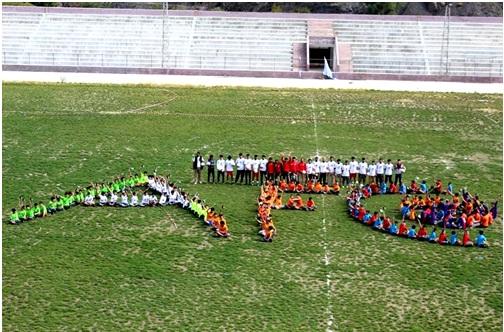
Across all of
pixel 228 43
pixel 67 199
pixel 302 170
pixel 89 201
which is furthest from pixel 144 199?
pixel 228 43

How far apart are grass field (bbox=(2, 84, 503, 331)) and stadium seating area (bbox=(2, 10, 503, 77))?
11730mm

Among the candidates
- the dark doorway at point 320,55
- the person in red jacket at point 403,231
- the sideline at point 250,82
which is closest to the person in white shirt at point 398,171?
the person in red jacket at point 403,231

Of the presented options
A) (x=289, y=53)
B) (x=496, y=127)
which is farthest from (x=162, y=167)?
(x=289, y=53)

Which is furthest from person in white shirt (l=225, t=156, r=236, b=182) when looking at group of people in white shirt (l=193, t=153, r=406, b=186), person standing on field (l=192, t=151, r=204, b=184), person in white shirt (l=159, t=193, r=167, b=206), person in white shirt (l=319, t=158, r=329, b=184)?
person in white shirt (l=159, t=193, r=167, b=206)

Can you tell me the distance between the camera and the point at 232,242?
2473 centimetres

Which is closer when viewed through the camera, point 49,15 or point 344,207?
point 344,207

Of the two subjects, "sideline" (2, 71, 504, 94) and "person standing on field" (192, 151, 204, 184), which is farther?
"sideline" (2, 71, 504, 94)

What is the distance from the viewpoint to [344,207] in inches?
1111

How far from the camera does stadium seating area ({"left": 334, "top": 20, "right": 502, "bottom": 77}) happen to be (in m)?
52.6

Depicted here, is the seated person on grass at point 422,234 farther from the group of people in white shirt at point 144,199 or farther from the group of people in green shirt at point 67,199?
the group of people in green shirt at point 67,199

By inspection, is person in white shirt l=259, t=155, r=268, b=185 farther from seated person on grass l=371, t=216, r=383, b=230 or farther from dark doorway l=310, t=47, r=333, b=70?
dark doorway l=310, t=47, r=333, b=70

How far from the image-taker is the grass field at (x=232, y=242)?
66.3 feet

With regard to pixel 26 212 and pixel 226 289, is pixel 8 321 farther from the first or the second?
pixel 26 212

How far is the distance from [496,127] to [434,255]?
55.8 ft
